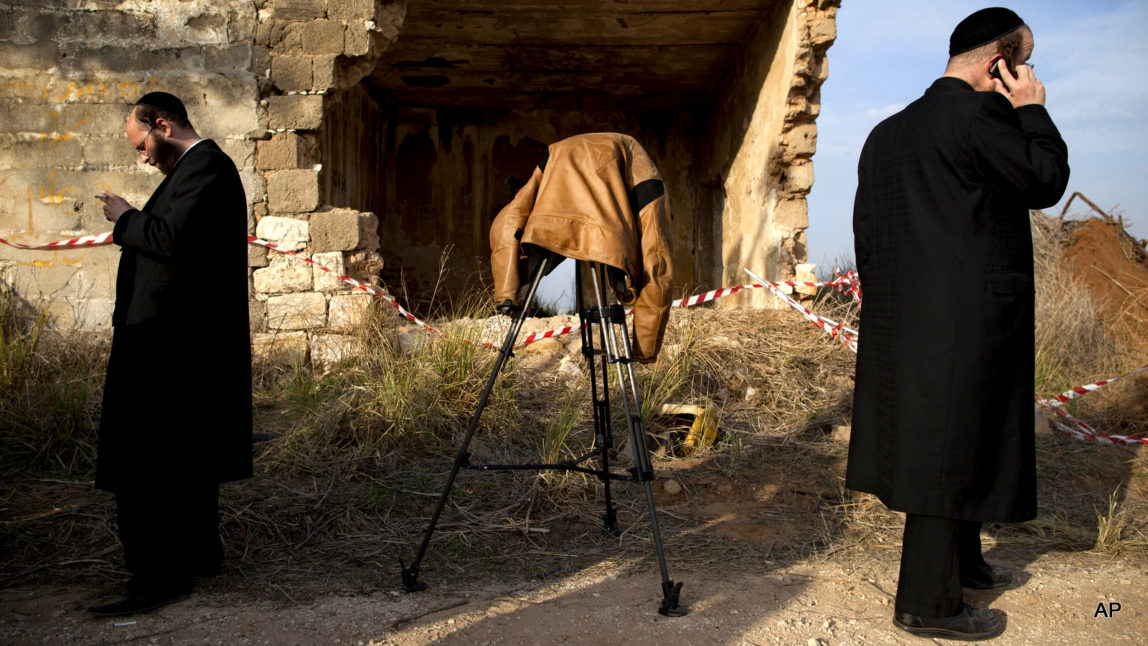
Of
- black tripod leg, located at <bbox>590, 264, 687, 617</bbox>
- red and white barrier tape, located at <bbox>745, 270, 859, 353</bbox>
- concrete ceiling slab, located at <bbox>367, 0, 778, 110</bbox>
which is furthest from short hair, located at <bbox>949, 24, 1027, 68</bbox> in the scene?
concrete ceiling slab, located at <bbox>367, 0, 778, 110</bbox>

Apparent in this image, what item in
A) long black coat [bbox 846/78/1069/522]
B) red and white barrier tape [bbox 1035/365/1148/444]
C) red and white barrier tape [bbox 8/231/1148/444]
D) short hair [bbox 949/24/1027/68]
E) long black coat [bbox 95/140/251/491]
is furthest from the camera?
red and white barrier tape [bbox 8/231/1148/444]

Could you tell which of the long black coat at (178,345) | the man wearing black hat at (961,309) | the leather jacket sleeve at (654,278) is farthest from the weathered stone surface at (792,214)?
the long black coat at (178,345)

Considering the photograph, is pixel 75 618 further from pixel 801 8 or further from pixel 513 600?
pixel 801 8

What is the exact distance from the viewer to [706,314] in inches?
255

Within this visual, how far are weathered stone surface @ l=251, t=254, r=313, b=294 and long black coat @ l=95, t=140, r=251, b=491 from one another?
317 centimetres

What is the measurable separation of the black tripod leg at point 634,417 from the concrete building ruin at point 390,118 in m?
1.40

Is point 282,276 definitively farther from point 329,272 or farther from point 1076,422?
point 1076,422

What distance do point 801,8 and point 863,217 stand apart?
4.65 metres

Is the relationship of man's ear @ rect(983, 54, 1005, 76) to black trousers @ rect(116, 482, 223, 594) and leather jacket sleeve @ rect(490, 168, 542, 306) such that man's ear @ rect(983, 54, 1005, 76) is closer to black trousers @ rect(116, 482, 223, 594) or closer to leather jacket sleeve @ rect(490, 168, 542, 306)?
leather jacket sleeve @ rect(490, 168, 542, 306)

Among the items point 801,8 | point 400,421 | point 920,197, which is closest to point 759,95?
point 801,8

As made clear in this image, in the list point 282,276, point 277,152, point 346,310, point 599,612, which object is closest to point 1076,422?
point 599,612

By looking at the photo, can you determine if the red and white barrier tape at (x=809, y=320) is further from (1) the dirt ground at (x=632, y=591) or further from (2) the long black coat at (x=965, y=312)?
(2) the long black coat at (x=965, y=312)

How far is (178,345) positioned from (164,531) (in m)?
0.64

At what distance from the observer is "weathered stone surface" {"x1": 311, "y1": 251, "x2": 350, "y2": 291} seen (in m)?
5.98
